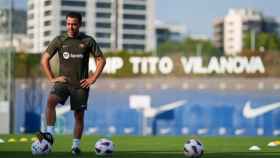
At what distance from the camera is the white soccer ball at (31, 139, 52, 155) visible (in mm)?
7637

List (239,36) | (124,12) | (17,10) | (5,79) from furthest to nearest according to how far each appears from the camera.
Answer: (239,36) < (124,12) < (17,10) < (5,79)

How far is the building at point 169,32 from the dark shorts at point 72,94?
13011 cm

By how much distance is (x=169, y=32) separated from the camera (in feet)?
474

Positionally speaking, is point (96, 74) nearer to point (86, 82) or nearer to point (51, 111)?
point (86, 82)

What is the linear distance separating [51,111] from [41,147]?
431mm

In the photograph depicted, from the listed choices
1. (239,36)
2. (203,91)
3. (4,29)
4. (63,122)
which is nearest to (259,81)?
(203,91)

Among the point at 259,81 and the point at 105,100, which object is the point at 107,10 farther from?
the point at 259,81

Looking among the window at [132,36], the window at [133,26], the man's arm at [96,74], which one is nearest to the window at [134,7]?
the window at [133,26]

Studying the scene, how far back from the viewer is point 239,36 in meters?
124

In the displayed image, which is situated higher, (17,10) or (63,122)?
(17,10)

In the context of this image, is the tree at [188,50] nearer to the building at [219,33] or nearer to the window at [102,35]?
the window at [102,35]

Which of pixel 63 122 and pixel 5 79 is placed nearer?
pixel 5 79

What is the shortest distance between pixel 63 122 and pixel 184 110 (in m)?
5.04

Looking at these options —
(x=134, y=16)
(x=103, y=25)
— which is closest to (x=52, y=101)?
(x=103, y=25)
